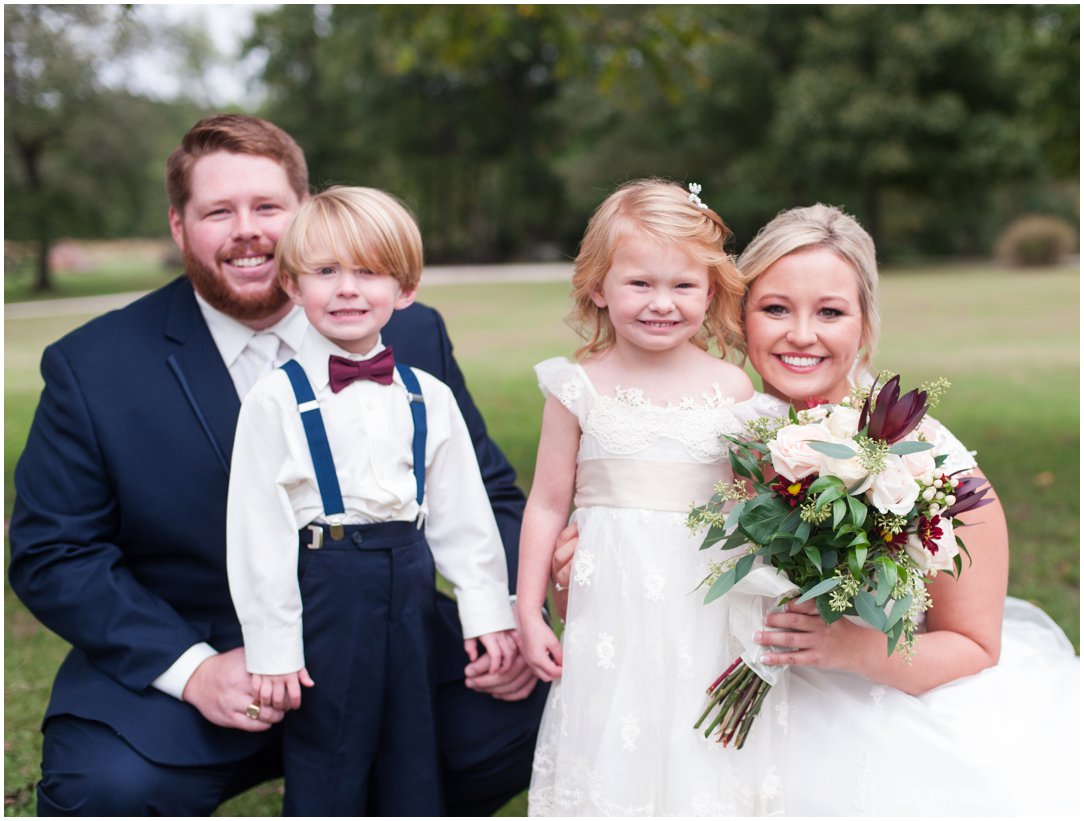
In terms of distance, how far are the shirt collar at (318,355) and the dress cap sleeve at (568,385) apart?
1.58 feet

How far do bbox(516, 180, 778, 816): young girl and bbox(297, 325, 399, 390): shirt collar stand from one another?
0.59 m

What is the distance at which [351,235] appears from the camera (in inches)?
118

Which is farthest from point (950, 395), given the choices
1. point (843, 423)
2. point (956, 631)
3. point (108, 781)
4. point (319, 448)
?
point (108, 781)

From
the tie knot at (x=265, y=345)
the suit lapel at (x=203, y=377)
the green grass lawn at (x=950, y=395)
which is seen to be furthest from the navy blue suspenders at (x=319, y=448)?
the green grass lawn at (x=950, y=395)

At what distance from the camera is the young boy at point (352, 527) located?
2969mm

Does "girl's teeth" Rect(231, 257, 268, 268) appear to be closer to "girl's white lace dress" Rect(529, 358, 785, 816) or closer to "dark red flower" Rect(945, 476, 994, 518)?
"girl's white lace dress" Rect(529, 358, 785, 816)

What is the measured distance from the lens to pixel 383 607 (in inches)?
123

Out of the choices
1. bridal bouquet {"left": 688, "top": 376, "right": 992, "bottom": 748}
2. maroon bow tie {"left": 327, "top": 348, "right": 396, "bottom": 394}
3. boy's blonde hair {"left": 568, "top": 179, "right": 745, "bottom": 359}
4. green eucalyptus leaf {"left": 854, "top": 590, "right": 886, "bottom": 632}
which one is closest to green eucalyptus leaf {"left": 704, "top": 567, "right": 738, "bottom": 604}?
bridal bouquet {"left": 688, "top": 376, "right": 992, "bottom": 748}

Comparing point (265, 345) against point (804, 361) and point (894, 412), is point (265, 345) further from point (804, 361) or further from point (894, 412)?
point (894, 412)

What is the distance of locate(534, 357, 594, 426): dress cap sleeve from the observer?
9.95 ft

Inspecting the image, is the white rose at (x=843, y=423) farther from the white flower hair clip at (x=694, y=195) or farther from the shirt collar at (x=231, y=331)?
the shirt collar at (x=231, y=331)

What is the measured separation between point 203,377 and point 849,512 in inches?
80.6

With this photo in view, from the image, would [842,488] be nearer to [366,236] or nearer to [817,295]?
[817,295]

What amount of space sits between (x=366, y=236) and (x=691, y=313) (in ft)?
2.98
